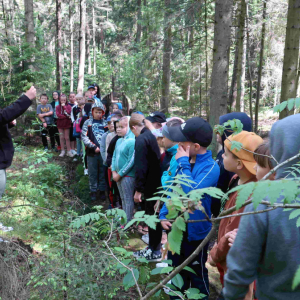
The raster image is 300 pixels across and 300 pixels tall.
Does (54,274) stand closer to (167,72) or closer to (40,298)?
(40,298)

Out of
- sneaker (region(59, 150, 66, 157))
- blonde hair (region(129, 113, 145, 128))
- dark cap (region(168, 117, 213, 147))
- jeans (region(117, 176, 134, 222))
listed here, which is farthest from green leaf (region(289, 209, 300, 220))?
sneaker (region(59, 150, 66, 157))

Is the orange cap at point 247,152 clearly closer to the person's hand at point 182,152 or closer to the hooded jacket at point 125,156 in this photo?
the person's hand at point 182,152

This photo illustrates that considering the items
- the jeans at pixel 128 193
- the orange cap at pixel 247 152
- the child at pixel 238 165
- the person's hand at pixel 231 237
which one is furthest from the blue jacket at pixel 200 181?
the jeans at pixel 128 193

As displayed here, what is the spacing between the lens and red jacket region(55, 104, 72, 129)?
30.8 feet

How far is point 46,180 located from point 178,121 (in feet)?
14.8

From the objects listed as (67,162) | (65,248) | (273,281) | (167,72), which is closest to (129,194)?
(65,248)

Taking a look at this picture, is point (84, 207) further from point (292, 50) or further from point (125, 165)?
point (292, 50)

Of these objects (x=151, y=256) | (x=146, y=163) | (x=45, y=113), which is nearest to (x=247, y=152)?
(x=146, y=163)

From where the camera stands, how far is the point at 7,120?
3.45 m

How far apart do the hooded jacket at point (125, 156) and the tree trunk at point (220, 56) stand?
2.59 meters

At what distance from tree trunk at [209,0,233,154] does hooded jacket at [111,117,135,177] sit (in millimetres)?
2587

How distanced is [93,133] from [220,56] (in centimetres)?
348

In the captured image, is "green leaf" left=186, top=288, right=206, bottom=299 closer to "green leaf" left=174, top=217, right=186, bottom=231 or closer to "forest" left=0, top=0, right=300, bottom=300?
"forest" left=0, top=0, right=300, bottom=300

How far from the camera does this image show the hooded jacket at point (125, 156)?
15.6 ft
